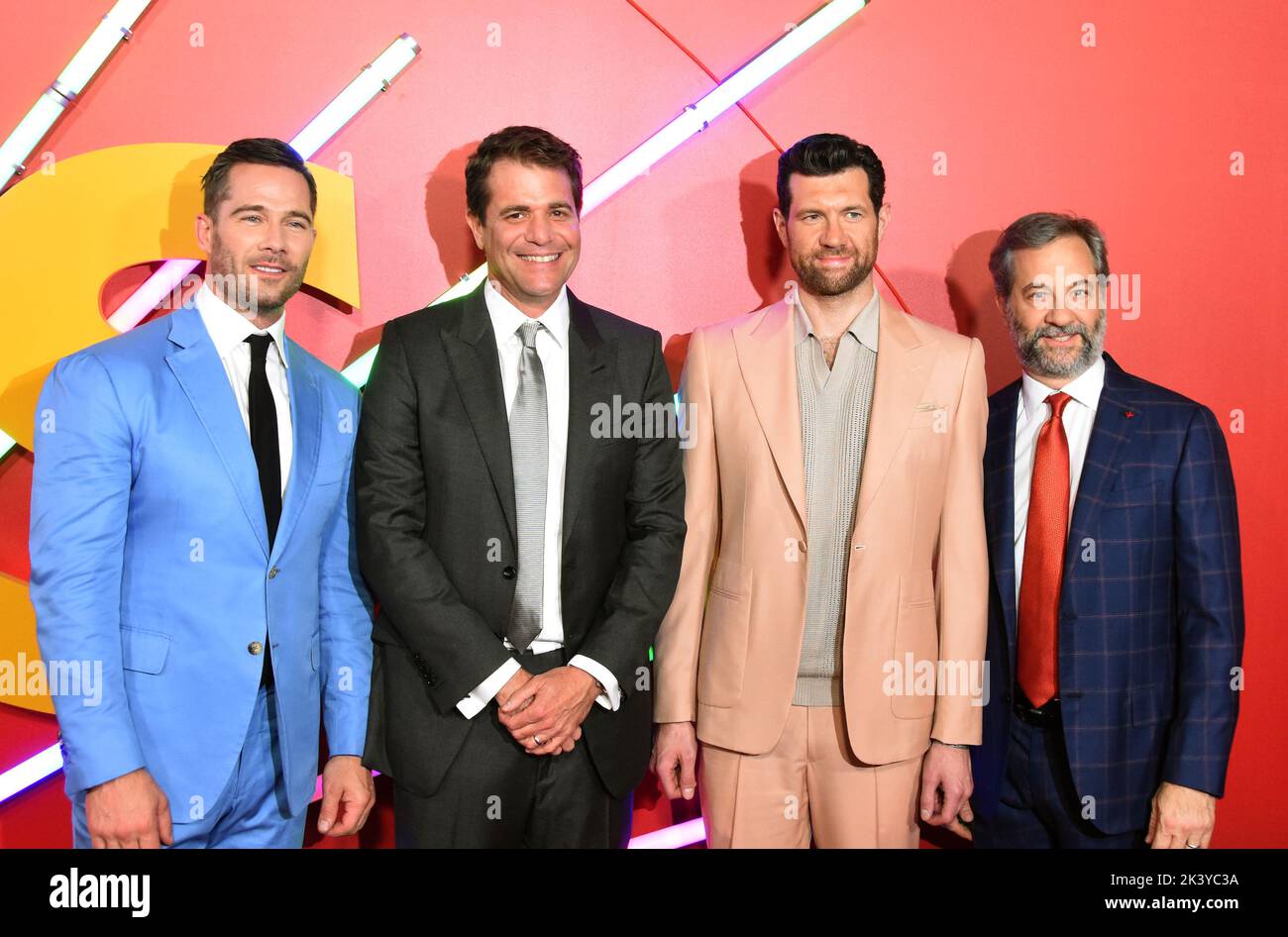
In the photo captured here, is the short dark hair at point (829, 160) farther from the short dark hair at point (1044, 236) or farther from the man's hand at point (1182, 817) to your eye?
the man's hand at point (1182, 817)

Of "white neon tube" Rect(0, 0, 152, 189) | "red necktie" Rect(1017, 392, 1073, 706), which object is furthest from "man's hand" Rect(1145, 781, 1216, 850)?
"white neon tube" Rect(0, 0, 152, 189)

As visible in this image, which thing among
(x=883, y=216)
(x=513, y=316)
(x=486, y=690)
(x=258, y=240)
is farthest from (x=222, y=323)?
(x=883, y=216)

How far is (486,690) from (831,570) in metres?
0.96

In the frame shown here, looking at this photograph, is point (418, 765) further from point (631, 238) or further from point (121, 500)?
point (631, 238)

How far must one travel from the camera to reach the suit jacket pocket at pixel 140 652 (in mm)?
2311

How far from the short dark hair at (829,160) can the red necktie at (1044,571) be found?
0.85 m

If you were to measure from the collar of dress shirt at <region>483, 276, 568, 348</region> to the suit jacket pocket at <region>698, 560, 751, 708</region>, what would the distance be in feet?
2.50

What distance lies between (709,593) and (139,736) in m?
1.44

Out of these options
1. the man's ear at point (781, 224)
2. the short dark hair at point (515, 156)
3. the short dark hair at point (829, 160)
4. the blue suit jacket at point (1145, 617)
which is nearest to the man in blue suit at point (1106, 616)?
the blue suit jacket at point (1145, 617)

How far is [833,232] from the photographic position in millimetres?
2725

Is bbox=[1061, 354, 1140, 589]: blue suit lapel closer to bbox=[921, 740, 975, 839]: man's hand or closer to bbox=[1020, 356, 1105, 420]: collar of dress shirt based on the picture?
bbox=[1020, 356, 1105, 420]: collar of dress shirt

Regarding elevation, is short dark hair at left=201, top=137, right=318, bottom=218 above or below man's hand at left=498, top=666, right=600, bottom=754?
above

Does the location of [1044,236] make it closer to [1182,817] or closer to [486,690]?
[1182,817]

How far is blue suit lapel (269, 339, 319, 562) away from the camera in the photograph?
2424 millimetres
